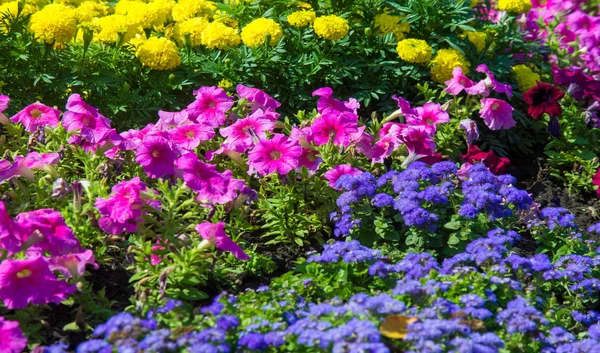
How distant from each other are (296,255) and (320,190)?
0.38 meters

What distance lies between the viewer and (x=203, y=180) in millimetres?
3709

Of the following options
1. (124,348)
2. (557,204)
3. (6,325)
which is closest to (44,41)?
(6,325)

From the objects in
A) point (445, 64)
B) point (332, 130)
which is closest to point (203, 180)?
point (332, 130)

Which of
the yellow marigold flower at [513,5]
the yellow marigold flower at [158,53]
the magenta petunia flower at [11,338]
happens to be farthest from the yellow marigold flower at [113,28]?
the magenta petunia flower at [11,338]

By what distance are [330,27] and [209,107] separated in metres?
1.00

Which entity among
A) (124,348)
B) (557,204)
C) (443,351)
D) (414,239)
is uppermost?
(124,348)

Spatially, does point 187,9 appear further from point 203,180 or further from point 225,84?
point 203,180

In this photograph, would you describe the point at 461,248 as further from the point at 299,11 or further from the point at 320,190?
the point at 299,11

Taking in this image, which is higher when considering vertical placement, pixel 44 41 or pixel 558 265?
pixel 44 41

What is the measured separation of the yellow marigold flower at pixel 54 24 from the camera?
4.82 m

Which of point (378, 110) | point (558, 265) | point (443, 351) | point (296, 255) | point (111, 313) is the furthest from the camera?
point (378, 110)

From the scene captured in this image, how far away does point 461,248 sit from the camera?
4109mm

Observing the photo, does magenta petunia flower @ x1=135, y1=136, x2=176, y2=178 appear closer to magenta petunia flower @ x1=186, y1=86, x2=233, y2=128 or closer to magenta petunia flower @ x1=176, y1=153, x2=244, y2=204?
magenta petunia flower @ x1=176, y1=153, x2=244, y2=204

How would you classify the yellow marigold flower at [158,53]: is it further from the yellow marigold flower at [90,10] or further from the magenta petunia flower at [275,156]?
the magenta petunia flower at [275,156]
